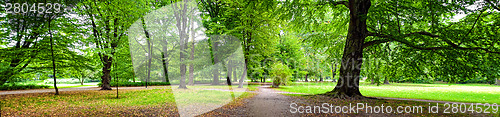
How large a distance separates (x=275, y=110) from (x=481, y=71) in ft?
25.8

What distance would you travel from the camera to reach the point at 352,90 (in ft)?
30.8

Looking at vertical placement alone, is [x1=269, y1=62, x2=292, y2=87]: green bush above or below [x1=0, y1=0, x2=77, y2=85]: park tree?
below

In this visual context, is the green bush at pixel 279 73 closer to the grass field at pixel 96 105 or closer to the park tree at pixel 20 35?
the grass field at pixel 96 105

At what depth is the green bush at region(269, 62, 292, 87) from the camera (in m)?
19.4

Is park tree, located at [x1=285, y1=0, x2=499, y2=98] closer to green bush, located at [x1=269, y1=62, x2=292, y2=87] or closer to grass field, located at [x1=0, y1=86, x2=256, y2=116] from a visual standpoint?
grass field, located at [x1=0, y1=86, x2=256, y2=116]

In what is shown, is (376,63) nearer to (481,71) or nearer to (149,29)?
(481,71)

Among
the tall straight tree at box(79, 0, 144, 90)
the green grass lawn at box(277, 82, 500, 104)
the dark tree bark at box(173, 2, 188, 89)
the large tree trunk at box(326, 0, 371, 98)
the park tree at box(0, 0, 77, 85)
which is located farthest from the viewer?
the dark tree bark at box(173, 2, 188, 89)

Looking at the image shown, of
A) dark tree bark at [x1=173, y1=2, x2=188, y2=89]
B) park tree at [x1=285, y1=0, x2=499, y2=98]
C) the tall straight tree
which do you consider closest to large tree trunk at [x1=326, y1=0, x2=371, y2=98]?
park tree at [x1=285, y1=0, x2=499, y2=98]

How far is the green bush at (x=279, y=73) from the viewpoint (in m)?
19.4

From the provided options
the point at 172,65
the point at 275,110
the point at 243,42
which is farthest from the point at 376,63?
the point at 172,65

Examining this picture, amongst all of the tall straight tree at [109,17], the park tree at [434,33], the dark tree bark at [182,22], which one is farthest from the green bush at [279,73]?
the tall straight tree at [109,17]

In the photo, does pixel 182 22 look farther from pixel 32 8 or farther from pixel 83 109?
pixel 83 109

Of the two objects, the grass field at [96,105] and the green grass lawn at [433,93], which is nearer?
the grass field at [96,105]

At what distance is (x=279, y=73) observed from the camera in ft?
64.7
